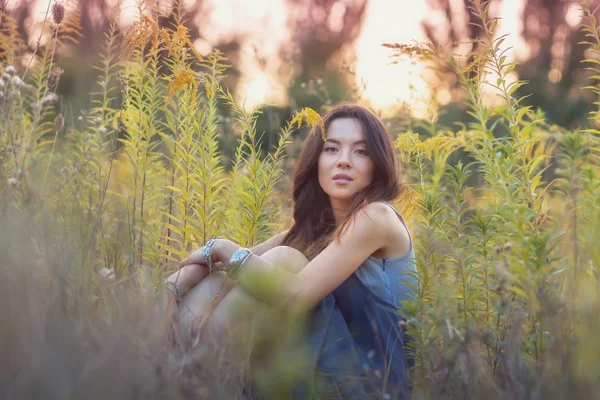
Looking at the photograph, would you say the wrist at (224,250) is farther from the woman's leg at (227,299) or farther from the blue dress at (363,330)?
the blue dress at (363,330)

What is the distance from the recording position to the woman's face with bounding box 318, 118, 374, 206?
3398mm

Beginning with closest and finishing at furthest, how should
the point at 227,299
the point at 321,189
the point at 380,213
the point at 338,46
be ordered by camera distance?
the point at 227,299 → the point at 380,213 → the point at 321,189 → the point at 338,46

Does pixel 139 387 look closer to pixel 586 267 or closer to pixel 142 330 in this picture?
pixel 142 330

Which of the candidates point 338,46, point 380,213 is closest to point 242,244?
point 380,213

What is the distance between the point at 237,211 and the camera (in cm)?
367

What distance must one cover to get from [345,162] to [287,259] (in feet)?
1.78

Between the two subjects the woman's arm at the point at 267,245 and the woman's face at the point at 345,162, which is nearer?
the woman's face at the point at 345,162

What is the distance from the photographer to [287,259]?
3191 mm

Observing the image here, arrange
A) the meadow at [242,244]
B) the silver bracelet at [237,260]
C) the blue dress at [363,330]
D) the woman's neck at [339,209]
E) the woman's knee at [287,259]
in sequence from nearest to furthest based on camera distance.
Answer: the meadow at [242,244] → the blue dress at [363,330] → the silver bracelet at [237,260] → the woman's knee at [287,259] → the woman's neck at [339,209]

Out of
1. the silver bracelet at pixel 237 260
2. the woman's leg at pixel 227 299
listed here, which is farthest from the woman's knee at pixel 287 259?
the silver bracelet at pixel 237 260

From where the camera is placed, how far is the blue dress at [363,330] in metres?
2.72

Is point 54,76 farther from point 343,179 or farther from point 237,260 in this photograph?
point 343,179

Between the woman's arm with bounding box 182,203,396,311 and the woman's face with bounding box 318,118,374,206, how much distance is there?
10.2 inches

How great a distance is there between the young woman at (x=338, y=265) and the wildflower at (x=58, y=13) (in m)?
1.17
